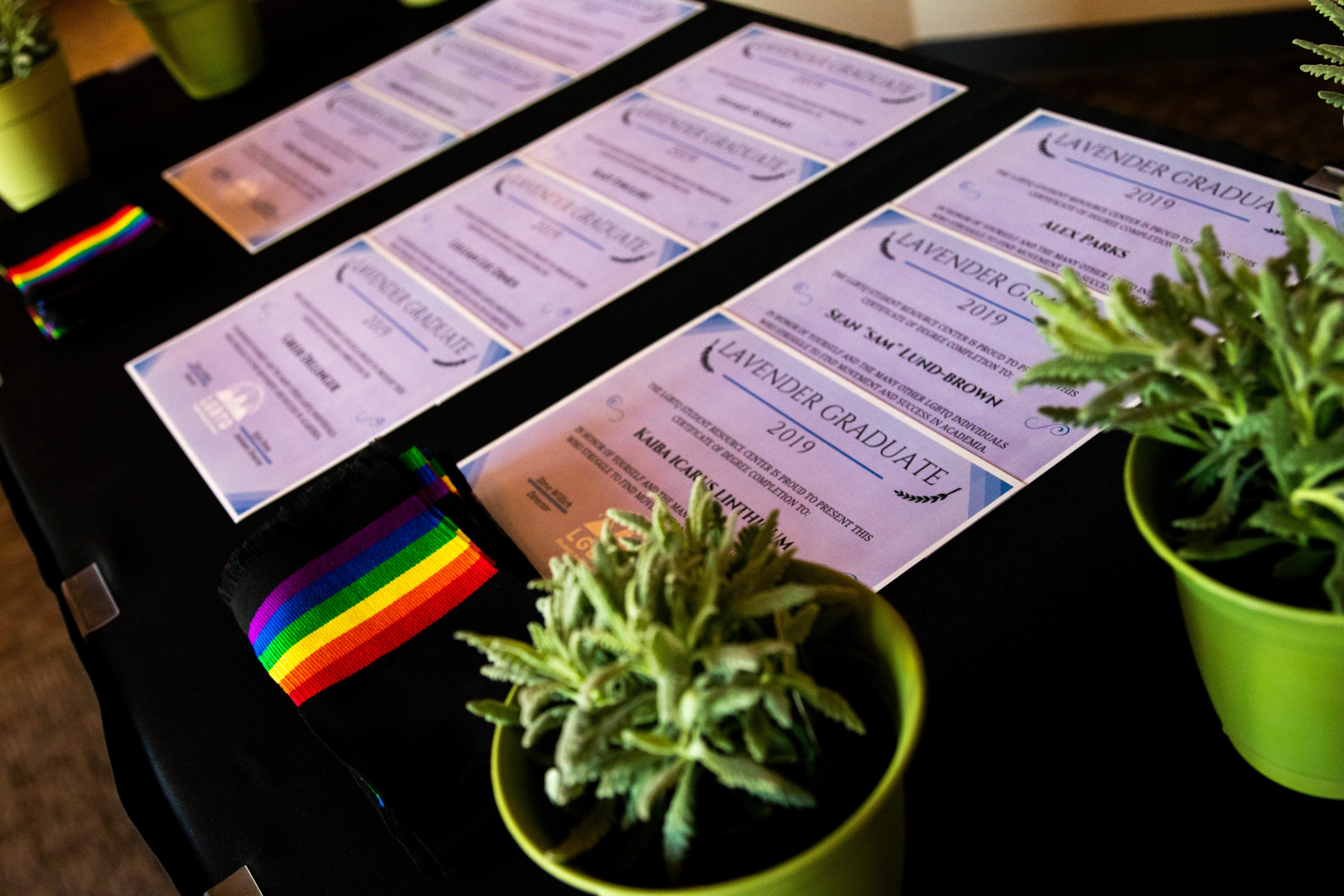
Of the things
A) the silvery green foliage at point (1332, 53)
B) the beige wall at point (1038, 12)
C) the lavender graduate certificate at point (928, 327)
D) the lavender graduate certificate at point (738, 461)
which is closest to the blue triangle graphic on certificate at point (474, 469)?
the lavender graduate certificate at point (738, 461)

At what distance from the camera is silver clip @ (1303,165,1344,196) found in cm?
82

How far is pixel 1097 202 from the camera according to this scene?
91 cm

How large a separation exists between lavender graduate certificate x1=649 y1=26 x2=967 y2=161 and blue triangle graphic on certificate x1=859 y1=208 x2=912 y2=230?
115 millimetres

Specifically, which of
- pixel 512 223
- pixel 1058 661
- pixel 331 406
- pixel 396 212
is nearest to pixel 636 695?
pixel 1058 661

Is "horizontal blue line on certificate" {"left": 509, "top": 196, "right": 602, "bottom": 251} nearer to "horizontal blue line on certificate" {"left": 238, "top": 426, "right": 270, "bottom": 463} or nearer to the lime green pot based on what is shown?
"horizontal blue line on certificate" {"left": 238, "top": 426, "right": 270, "bottom": 463}

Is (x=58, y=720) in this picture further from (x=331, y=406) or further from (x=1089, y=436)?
(x=1089, y=436)

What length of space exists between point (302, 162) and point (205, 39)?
0.86 feet

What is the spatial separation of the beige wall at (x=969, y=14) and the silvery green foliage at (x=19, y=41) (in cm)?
153

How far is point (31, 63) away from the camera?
127 cm

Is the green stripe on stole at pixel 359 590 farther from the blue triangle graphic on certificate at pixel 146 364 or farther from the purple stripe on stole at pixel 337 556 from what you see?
the blue triangle graphic on certificate at pixel 146 364

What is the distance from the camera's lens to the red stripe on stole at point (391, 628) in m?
0.71

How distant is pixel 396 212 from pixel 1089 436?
0.81 m

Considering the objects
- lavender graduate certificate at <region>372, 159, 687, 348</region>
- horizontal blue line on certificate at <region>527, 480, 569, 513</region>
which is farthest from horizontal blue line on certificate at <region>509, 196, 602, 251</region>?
horizontal blue line on certificate at <region>527, 480, 569, 513</region>

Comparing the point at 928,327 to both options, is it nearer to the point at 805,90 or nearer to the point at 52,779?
the point at 805,90
